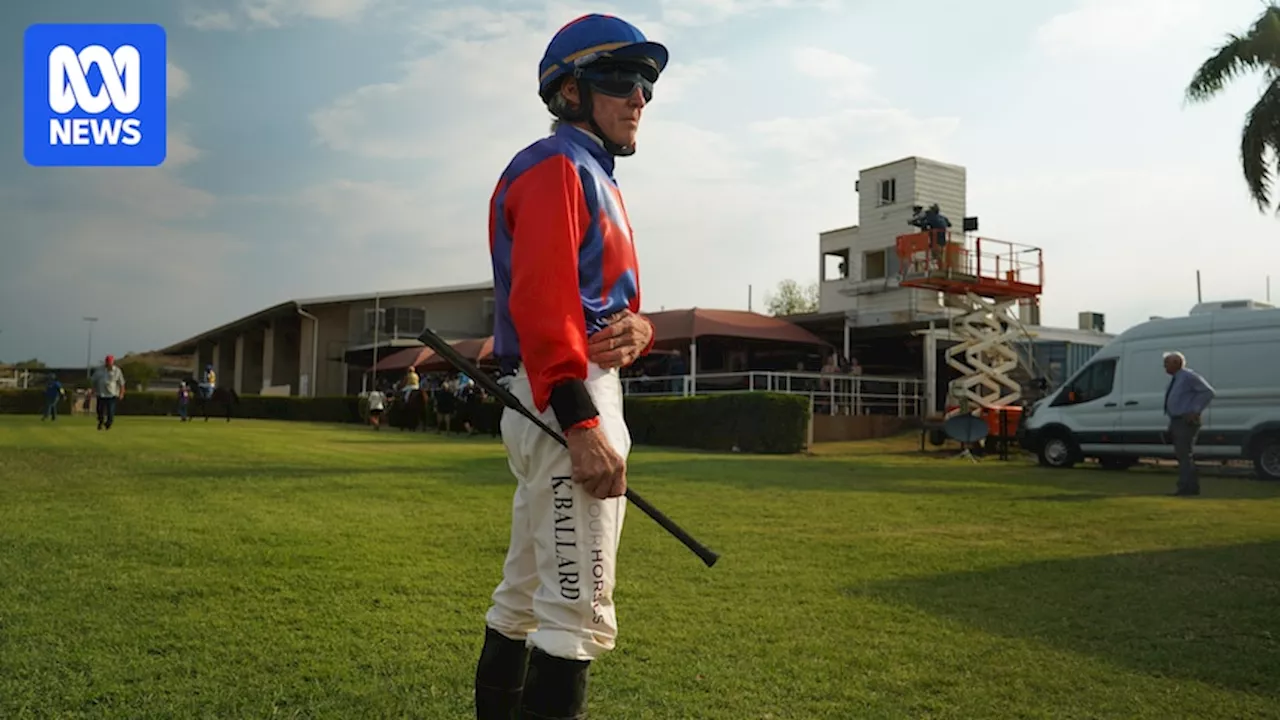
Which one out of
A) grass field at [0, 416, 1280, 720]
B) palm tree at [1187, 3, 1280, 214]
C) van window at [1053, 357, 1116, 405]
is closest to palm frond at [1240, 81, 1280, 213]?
palm tree at [1187, 3, 1280, 214]

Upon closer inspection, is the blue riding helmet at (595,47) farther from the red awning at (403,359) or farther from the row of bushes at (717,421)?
the red awning at (403,359)

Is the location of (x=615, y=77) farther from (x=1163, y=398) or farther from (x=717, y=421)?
(x=717, y=421)

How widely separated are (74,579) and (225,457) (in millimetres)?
8588

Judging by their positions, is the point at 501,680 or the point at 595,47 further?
the point at 501,680

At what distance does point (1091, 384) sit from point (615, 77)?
1710cm

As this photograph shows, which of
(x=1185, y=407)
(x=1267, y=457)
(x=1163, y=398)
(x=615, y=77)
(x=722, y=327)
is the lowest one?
(x=1267, y=457)

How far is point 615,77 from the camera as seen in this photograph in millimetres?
2555

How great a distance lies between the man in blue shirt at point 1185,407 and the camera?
39.0ft

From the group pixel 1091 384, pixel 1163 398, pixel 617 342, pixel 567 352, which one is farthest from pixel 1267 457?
pixel 567 352

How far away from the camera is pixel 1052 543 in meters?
7.34

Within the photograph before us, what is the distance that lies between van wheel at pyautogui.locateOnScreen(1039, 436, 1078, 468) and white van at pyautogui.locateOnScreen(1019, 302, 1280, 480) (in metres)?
0.02

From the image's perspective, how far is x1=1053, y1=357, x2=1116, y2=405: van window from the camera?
56.6ft

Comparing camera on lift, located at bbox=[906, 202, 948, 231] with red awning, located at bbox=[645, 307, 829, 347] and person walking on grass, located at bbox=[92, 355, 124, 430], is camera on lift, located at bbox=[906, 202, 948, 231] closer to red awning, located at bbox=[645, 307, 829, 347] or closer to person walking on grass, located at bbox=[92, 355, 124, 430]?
red awning, located at bbox=[645, 307, 829, 347]

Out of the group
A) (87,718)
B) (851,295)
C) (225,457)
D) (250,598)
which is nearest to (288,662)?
(87,718)
